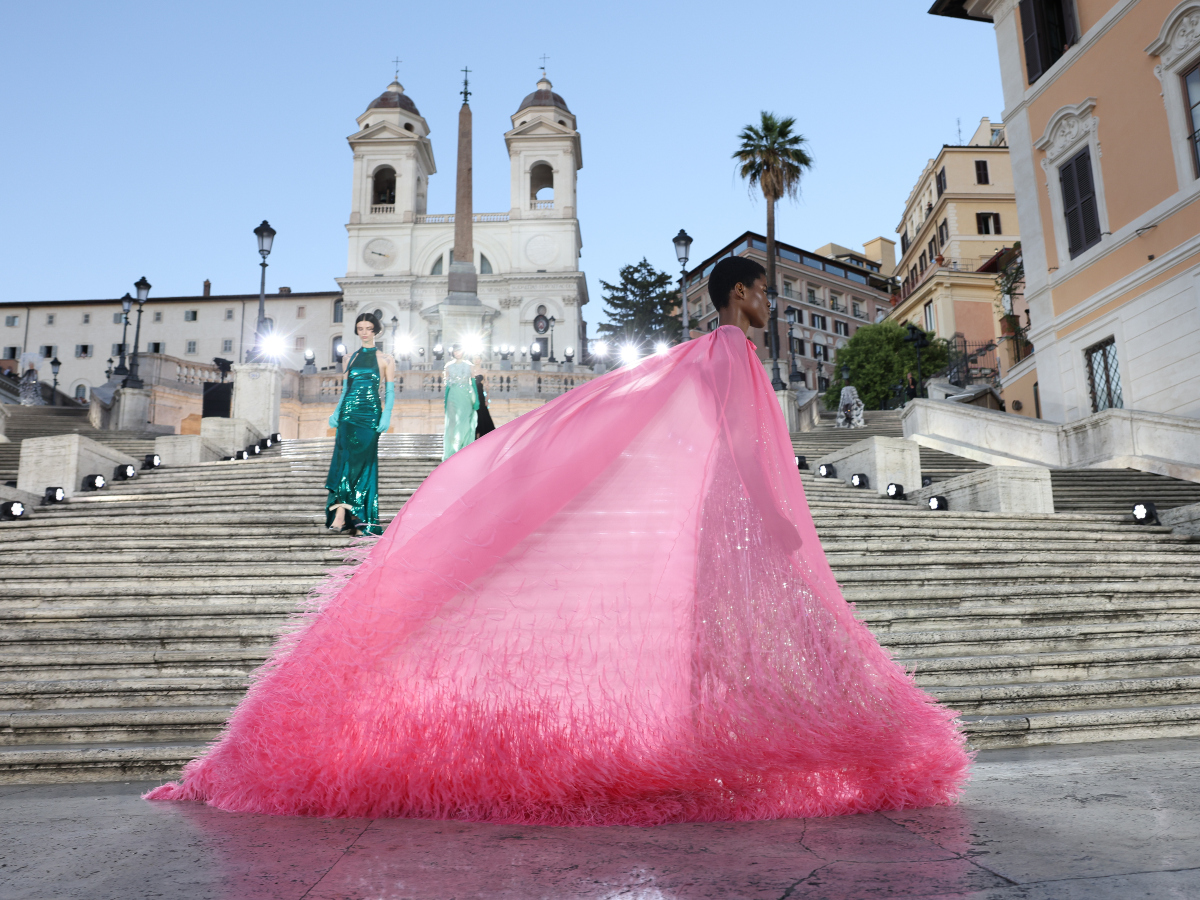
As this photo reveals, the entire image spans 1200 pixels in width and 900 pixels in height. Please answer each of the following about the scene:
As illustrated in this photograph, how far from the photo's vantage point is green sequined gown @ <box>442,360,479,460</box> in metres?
11.8

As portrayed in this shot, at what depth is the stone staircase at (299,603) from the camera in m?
4.78

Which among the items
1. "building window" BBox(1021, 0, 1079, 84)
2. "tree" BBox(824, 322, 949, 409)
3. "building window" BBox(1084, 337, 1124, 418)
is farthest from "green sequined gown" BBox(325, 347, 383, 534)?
"tree" BBox(824, 322, 949, 409)

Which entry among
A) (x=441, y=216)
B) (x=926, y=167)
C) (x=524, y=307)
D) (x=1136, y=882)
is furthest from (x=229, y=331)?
(x=1136, y=882)

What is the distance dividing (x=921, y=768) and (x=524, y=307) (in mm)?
65776

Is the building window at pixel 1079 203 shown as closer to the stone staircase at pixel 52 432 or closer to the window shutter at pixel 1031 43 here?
the window shutter at pixel 1031 43

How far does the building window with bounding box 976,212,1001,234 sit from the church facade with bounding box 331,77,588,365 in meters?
29.6

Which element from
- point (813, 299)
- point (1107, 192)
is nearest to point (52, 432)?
point (1107, 192)

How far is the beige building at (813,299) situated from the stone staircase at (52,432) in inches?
2223

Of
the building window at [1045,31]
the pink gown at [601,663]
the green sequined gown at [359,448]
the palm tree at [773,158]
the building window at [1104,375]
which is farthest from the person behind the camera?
the palm tree at [773,158]

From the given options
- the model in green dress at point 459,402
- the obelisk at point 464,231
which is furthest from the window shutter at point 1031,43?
the obelisk at point 464,231

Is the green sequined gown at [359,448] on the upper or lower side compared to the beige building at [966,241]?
lower

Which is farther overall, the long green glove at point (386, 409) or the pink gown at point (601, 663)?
the long green glove at point (386, 409)

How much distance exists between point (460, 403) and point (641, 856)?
9920mm

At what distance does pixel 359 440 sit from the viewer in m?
7.98
